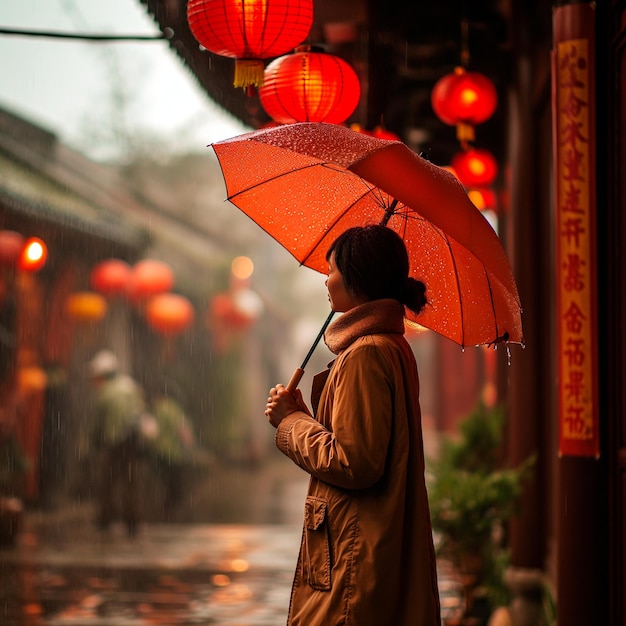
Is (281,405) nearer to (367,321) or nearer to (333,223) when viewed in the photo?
(367,321)

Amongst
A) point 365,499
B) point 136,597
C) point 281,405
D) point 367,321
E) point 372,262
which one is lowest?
point 136,597

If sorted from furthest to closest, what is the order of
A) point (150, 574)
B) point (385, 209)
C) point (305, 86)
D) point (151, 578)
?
1. point (150, 574)
2. point (151, 578)
3. point (305, 86)
4. point (385, 209)

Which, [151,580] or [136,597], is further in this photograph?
[151,580]

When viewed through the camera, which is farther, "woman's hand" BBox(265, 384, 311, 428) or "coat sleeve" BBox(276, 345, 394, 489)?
"woman's hand" BBox(265, 384, 311, 428)

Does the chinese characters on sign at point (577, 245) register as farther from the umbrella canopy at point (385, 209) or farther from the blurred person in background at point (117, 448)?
the blurred person in background at point (117, 448)

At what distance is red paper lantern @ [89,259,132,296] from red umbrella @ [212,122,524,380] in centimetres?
1398

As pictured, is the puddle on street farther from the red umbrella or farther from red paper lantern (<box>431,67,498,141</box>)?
the red umbrella

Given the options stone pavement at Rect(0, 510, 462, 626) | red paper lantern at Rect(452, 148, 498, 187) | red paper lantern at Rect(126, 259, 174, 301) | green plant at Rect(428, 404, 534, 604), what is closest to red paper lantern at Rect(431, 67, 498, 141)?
red paper lantern at Rect(452, 148, 498, 187)

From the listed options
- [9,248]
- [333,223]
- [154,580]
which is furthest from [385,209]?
[9,248]

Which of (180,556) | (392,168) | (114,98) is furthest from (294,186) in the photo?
(114,98)

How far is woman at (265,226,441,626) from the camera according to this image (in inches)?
130

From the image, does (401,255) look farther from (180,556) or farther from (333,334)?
(180,556)

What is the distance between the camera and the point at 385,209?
13.1 ft

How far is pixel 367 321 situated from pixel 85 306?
15.2 meters
